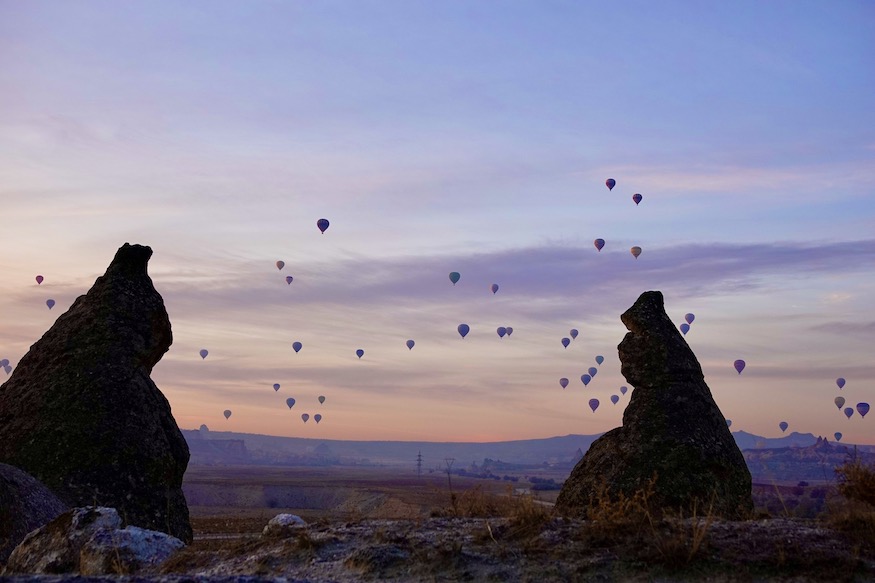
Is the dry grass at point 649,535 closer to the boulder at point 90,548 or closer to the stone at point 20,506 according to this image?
the boulder at point 90,548

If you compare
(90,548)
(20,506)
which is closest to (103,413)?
(20,506)

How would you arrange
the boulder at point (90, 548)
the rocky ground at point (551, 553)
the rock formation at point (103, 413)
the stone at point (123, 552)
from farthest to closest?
1. the rock formation at point (103, 413)
2. the boulder at point (90, 548)
3. the stone at point (123, 552)
4. the rocky ground at point (551, 553)

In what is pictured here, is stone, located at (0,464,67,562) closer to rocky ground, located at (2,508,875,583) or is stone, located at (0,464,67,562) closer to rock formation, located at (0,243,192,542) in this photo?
rock formation, located at (0,243,192,542)

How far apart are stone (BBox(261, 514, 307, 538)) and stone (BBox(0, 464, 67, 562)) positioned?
3.95 metres

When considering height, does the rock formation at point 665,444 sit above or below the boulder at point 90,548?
above

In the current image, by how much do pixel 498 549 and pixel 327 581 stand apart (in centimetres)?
169

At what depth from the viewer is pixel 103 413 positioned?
15.9m

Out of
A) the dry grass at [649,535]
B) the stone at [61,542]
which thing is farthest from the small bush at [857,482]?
the stone at [61,542]

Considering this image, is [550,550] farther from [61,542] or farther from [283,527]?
[61,542]

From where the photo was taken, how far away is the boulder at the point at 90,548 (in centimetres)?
979

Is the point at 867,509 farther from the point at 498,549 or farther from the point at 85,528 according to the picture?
the point at 85,528

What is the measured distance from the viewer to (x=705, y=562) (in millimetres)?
8641

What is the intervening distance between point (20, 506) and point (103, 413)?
287 cm

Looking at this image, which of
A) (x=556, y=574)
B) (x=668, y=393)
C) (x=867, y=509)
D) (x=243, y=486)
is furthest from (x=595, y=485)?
(x=243, y=486)
